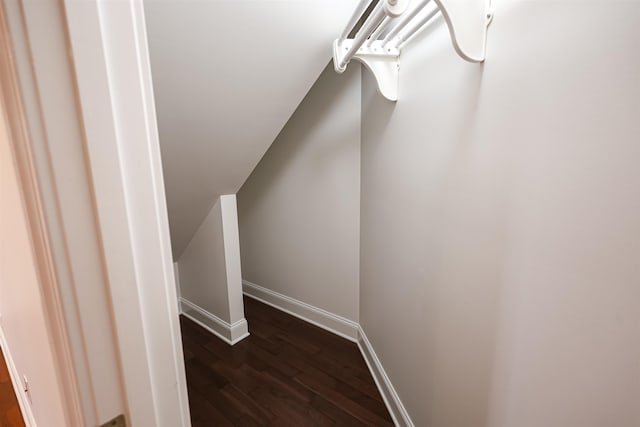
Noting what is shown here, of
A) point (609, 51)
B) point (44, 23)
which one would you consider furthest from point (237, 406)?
point (609, 51)

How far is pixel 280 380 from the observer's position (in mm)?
1869

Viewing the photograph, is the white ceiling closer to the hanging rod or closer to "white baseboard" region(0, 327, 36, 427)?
the hanging rod

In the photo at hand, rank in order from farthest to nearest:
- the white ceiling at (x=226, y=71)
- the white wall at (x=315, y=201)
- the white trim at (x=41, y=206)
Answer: the white wall at (x=315, y=201), the white ceiling at (x=226, y=71), the white trim at (x=41, y=206)

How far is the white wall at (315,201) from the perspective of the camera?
6.59ft

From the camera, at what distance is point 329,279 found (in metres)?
2.30

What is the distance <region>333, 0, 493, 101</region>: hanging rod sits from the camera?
78 centimetres

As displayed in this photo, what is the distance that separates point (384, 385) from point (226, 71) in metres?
1.83

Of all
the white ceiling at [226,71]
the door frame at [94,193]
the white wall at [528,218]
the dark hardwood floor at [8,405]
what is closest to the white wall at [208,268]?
the white ceiling at [226,71]

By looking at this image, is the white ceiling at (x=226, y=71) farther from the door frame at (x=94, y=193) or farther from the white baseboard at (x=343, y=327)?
the white baseboard at (x=343, y=327)

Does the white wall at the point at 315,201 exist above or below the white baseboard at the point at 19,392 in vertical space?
above

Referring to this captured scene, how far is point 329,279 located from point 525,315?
1663 mm

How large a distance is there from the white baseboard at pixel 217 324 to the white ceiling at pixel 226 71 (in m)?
1.07

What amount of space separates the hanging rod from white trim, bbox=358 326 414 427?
1512 mm

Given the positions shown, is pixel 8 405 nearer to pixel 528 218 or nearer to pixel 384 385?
pixel 384 385
